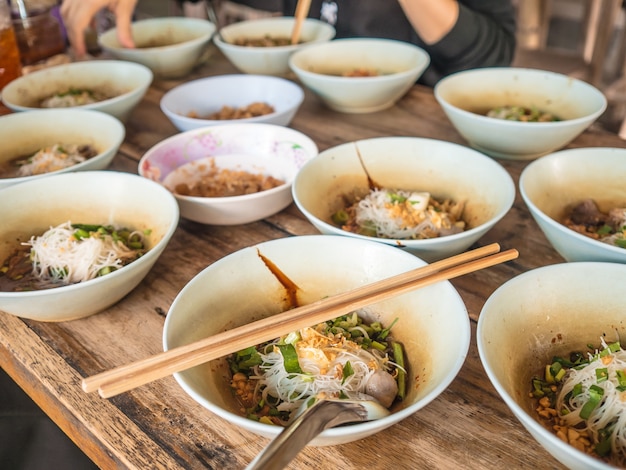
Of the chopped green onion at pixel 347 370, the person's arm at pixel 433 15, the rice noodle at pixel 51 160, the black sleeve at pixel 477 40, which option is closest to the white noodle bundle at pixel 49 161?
the rice noodle at pixel 51 160

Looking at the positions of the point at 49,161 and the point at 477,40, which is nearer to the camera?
the point at 49,161

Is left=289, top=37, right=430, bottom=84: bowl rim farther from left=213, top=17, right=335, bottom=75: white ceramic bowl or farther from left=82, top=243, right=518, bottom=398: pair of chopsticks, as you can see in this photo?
left=82, top=243, right=518, bottom=398: pair of chopsticks

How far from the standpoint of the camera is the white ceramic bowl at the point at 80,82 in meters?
1.94

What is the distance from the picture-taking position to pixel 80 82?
2141mm

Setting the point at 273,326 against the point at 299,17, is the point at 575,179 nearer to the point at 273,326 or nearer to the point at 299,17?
the point at 273,326

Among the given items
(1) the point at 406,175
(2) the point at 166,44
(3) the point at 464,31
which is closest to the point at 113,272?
(1) the point at 406,175

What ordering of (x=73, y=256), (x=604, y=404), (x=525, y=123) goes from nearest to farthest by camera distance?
(x=604, y=404) → (x=73, y=256) → (x=525, y=123)

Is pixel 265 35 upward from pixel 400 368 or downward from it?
upward

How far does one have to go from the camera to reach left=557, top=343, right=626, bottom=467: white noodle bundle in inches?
32.5

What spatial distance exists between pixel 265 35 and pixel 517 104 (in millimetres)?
1230

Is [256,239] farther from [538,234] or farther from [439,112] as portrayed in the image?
[439,112]

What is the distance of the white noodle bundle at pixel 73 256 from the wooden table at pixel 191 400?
0.09 metres

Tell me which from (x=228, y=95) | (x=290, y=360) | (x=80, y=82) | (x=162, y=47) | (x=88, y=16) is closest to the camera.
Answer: (x=290, y=360)

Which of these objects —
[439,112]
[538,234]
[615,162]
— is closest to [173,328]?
[538,234]
